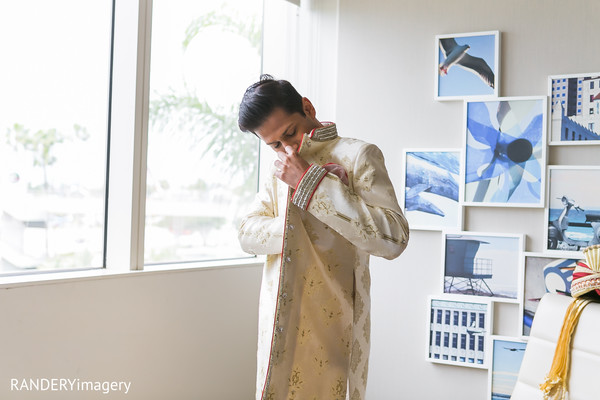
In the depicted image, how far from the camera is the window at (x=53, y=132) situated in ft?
6.91

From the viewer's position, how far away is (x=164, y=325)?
97.8 inches

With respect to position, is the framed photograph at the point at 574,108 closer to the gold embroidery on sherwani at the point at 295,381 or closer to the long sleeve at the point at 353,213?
the long sleeve at the point at 353,213

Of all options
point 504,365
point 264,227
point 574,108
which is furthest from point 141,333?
point 574,108

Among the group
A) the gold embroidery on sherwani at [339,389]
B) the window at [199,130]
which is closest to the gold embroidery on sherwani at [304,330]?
the gold embroidery on sherwani at [339,389]

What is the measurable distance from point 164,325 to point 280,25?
1662 mm

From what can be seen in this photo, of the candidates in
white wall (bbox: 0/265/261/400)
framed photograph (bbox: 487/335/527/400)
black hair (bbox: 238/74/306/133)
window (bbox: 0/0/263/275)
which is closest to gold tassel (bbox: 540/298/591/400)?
framed photograph (bbox: 487/335/527/400)

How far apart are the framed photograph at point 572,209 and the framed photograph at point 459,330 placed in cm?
43

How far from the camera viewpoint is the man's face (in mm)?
1590

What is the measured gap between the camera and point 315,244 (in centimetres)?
157

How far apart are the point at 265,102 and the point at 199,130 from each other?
1379 millimetres

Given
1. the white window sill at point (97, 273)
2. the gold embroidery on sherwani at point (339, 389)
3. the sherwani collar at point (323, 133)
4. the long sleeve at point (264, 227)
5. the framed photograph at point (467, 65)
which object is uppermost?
the framed photograph at point (467, 65)

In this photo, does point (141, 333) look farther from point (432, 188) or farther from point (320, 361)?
point (432, 188)

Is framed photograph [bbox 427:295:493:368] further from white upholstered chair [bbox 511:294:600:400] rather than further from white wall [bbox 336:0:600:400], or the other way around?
white upholstered chair [bbox 511:294:600:400]

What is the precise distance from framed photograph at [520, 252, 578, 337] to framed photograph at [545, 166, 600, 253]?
0.18ft
